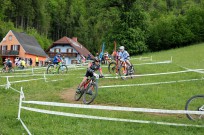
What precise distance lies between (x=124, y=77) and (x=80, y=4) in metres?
106

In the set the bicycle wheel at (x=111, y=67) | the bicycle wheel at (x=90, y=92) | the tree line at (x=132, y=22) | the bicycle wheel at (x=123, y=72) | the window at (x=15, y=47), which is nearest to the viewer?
the bicycle wheel at (x=90, y=92)

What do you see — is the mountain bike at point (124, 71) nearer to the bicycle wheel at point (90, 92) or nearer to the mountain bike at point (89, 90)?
the mountain bike at point (89, 90)

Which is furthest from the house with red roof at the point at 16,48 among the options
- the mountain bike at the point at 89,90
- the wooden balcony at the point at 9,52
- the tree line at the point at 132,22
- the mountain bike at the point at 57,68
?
the mountain bike at the point at 89,90

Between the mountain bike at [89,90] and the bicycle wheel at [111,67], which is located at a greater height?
the bicycle wheel at [111,67]

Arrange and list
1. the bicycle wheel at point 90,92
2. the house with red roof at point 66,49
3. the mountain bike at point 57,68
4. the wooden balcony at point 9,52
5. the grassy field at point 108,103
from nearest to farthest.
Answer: the grassy field at point 108,103 → the bicycle wheel at point 90,92 → the mountain bike at point 57,68 → the wooden balcony at point 9,52 → the house with red roof at point 66,49

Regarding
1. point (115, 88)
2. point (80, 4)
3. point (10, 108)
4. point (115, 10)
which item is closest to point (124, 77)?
point (115, 88)

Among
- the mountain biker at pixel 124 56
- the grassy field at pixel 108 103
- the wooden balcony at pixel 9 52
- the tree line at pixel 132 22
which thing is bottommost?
the grassy field at pixel 108 103

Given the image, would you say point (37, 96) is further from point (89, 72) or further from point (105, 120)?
point (105, 120)

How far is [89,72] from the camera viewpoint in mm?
11898

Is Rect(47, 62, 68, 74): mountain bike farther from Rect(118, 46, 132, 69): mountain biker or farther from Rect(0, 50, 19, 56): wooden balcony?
Rect(0, 50, 19, 56): wooden balcony

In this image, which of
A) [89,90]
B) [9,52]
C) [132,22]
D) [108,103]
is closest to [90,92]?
[89,90]

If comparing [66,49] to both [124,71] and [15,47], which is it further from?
[124,71]

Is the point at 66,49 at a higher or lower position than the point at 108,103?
higher

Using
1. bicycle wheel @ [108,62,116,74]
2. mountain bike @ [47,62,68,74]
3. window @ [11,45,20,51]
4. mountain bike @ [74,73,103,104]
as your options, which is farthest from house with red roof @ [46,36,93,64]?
mountain bike @ [74,73,103,104]
